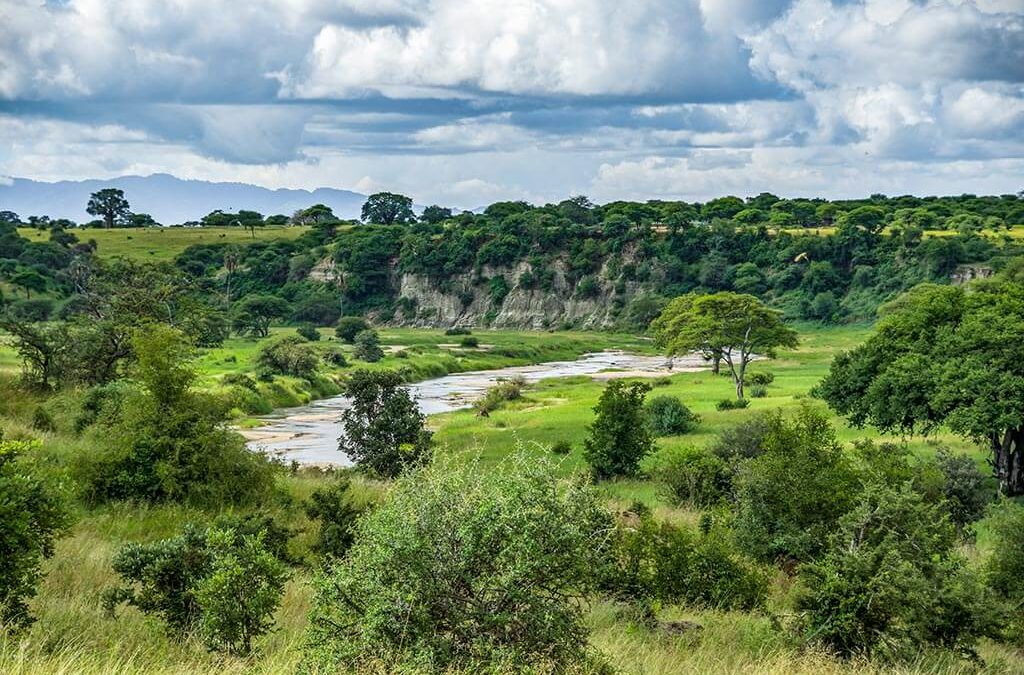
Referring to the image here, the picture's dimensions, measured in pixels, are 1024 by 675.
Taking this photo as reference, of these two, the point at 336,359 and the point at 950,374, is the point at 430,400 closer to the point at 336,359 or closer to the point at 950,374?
the point at 336,359

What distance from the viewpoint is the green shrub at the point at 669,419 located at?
145 feet

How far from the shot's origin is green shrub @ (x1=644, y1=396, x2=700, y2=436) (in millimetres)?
44188

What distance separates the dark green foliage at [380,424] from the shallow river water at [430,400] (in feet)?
8.36

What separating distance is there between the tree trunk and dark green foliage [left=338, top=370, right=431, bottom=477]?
19296 millimetres

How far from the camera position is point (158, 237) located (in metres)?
170

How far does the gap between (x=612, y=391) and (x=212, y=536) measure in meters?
26.0

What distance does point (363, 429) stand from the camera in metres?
35.3

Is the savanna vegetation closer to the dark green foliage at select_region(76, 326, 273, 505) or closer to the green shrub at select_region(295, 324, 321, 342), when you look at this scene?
the dark green foliage at select_region(76, 326, 273, 505)

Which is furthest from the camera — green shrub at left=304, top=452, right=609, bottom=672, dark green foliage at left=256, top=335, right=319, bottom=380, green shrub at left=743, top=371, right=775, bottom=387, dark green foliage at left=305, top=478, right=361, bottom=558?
dark green foliage at left=256, top=335, right=319, bottom=380

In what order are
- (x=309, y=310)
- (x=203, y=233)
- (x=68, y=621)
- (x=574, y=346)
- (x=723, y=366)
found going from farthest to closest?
(x=203, y=233)
(x=309, y=310)
(x=574, y=346)
(x=723, y=366)
(x=68, y=621)

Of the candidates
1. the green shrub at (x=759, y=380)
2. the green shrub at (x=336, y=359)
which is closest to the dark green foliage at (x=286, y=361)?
the green shrub at (x=336, y=359)

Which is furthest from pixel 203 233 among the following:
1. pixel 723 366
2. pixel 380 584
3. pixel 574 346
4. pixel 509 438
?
pixel 380 584

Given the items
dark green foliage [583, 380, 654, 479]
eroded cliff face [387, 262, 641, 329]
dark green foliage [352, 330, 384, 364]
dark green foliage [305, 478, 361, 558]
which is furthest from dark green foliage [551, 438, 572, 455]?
eroded cliff face [387, 262, 641, 329]

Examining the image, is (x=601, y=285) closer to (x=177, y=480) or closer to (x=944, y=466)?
(x=944, y=466)
